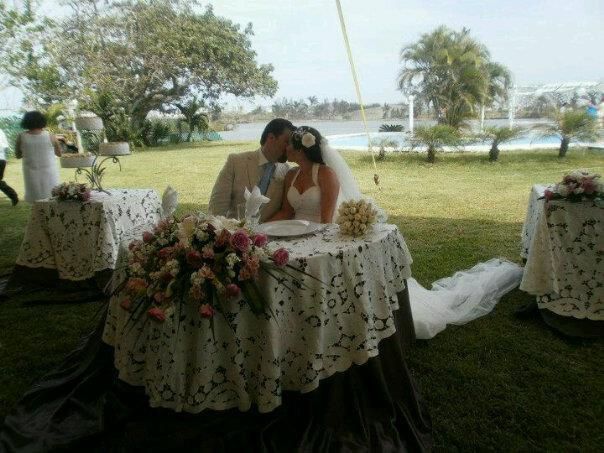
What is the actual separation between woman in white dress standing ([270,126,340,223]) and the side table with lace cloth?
156 centimetres

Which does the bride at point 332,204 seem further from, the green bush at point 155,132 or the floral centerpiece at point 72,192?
the green bush at point 155,132

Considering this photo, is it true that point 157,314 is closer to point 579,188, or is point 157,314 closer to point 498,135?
point 579,188

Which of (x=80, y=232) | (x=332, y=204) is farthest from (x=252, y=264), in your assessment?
(x=80, y=232)

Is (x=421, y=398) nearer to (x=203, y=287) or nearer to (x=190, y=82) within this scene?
(x=203, y=287)

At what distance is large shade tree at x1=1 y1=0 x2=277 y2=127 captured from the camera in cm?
2316

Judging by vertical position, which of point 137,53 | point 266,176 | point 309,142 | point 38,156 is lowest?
point 266,176

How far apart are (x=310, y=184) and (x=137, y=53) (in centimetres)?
2466

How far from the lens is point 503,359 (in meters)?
2.78

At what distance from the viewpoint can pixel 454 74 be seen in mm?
15875

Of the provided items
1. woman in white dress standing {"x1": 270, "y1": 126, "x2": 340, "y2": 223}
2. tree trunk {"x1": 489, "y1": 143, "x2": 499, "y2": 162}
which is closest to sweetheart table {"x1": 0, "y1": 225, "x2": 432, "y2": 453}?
woman in white dress standing {"x1": 270, "y1": 126, "x2": 340, "y2": 223}

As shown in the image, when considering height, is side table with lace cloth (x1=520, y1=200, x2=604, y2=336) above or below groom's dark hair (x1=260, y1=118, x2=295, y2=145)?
below

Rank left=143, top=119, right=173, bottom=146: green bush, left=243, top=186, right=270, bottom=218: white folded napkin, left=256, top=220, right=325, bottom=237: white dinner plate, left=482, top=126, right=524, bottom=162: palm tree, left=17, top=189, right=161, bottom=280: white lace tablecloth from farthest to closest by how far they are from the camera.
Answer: left=143, top=119, right=173, bottom=146: green bush < left=482, top=126, right=524, bottom=162: palm tree < left=17, top=189, right=161, bottom=280: white lace tablecloth < left=256, top=220, right=325, bottom=237: white dinner plate < left=243, top=186, right=270, bottom=218: white folded napkin

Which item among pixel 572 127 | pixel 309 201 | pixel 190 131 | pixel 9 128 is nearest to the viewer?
pixel 309 201

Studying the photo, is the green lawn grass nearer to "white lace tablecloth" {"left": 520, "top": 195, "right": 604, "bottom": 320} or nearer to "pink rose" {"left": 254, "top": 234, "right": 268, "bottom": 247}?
"white lace tablecloth" {"left": 520, "top": 195, "right": 604, "bottom": 320}
